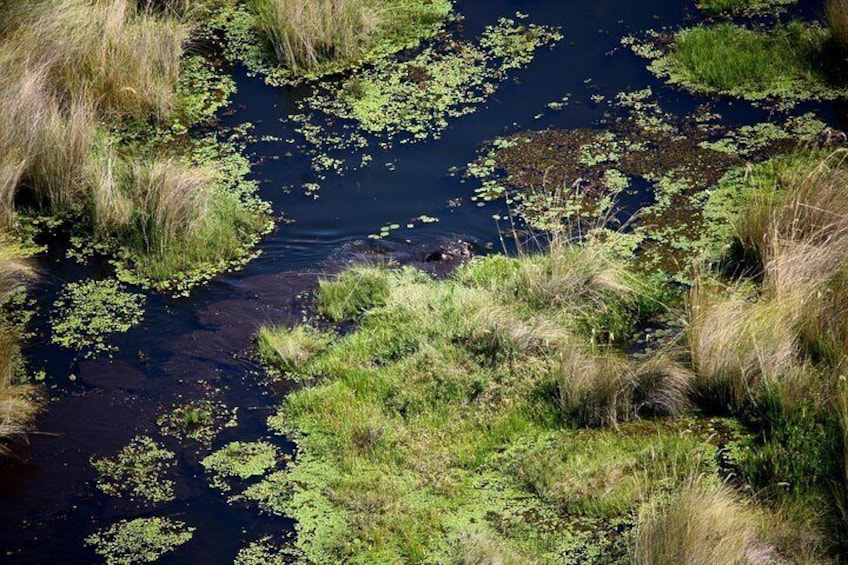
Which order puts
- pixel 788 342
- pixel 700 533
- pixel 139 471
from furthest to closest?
pixel 139 471 < pixel 788 342 < pixel 700 533

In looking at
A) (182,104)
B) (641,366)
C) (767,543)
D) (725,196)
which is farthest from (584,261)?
(182,104)

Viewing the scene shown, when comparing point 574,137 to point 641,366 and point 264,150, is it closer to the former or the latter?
point 264,150

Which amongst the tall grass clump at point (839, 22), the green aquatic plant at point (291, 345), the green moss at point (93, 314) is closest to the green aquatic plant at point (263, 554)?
the green aquatic plant at point (291, 345)

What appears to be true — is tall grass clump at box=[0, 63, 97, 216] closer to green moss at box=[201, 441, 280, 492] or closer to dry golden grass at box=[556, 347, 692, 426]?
green moss at box=[201, 441, 280, 492]

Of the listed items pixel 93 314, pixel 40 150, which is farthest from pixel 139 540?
pixel 40 150

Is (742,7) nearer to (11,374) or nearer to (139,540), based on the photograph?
(11,374)
